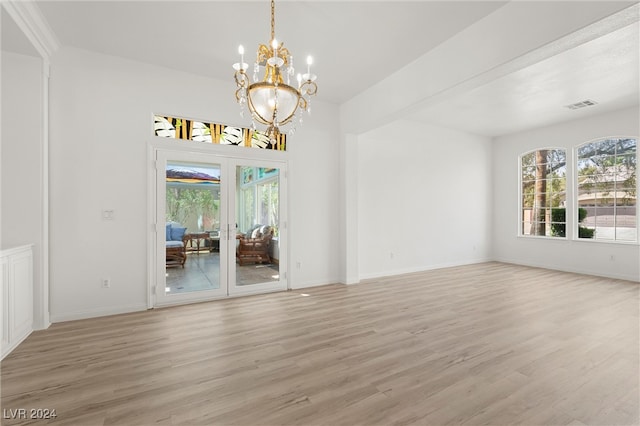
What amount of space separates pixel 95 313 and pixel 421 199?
6.34m

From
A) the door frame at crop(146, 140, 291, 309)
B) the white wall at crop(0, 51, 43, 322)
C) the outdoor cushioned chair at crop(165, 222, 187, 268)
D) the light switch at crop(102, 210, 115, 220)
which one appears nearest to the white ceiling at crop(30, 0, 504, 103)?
the white wall at crop(0, 51, 43, 322)

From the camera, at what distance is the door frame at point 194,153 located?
408 cm

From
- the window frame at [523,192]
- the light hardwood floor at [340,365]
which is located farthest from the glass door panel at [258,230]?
the window frame at [523,192]

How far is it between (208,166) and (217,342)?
8.61 feet

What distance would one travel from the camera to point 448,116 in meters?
6.47

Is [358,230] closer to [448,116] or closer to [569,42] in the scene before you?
[448,116]

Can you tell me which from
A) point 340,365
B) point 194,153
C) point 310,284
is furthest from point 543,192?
point 194,153

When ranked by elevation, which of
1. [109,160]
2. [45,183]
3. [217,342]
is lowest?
[217,342]

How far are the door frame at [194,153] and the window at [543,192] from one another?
649cm

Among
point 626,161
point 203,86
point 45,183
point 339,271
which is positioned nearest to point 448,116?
point 626,161

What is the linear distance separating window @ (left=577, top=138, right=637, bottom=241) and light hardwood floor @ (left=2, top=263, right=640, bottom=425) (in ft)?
8.57

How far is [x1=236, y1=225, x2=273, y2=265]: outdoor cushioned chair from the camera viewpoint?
483 centimetres

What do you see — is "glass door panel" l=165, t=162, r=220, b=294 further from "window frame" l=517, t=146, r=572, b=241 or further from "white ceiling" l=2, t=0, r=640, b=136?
"window frame" l=517, t=146, r=572, b=241

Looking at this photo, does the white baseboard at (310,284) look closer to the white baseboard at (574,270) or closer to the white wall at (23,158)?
the white wall at (23,158)
